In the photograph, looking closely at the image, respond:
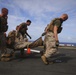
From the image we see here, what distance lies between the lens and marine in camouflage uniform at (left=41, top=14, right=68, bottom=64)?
22.9 feet

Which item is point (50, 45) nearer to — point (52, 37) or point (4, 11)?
point (52, 37)

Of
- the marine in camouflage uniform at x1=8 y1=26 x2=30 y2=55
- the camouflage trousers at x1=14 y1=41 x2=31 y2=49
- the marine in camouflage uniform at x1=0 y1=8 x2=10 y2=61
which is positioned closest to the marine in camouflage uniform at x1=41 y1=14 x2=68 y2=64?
the camouflage trousers at x1=14 y1=41 x2=31 y2=49

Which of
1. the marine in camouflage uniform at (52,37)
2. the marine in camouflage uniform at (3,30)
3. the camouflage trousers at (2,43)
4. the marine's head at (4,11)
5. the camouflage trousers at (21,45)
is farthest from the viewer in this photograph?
the camouflage trousers at (21,45)

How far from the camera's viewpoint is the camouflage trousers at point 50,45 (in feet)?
22.9

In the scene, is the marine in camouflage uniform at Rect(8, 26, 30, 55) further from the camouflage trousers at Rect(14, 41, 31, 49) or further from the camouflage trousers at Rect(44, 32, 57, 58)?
the camouflage trousers at Rect(44, 32, 57, 58)

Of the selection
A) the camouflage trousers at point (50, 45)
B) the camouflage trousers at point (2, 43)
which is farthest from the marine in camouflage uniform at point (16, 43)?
the camouflage trousers at point (50, 45)

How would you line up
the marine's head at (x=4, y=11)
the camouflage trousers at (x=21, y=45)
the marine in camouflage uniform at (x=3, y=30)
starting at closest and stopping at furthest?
the marine's head at (x=4, y=11) < the marine in camouflage uniform at (x=3, y=30) < the camouflage trousers at (x=21, y=45)

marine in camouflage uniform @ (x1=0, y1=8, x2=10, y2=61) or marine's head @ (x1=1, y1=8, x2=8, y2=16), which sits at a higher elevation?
marine's head @ (x1=1, y1=8, x2=8, y2=16)

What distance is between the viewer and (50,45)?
705 cm

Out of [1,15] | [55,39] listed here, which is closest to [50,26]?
[55,39]

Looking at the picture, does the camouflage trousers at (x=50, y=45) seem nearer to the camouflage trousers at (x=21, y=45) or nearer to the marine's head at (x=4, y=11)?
the camouflage trousers at (x=21, y=45)

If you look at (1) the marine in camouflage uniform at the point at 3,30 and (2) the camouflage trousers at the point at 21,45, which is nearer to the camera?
(1) the marine in camouflage uniform at the point at 3,30

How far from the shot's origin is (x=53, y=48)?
7004 mm

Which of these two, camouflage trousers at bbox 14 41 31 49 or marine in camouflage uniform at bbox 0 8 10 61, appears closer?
marine in camouflage uniform at bbox 0 8 10 61
